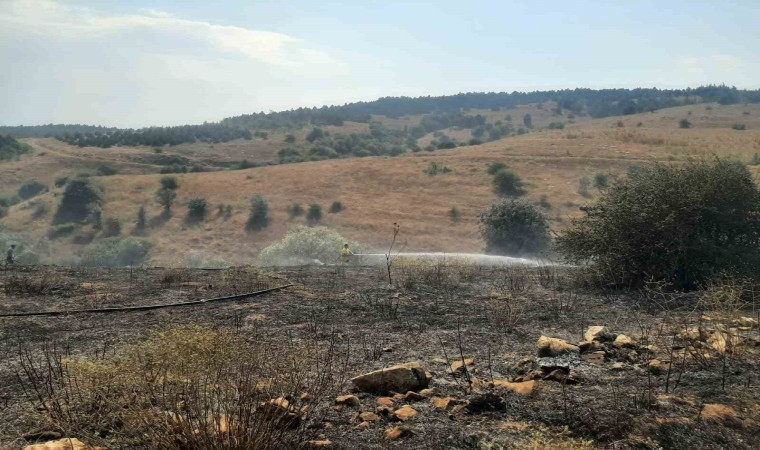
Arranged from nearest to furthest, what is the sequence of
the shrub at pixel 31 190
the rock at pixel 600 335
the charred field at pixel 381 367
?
1. the charred field at pixel 381 367
2. the rock at pixel 600 335
3. the shrub at pixel 31 190

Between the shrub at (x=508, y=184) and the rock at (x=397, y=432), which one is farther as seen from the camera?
the shrub at (x=508, y=184)

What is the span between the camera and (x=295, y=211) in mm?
40188

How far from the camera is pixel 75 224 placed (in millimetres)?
40281

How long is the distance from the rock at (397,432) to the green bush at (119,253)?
1153 inches

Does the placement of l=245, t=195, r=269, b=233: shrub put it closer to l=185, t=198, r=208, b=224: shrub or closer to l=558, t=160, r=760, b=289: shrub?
l=185, t=198, r=208, b=224: shrub

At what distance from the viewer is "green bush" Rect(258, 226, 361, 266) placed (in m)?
24.7

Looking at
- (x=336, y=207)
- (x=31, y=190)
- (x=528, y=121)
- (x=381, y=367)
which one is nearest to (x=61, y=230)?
(x=336, y=207)

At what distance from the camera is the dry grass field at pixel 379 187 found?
35.5 meters

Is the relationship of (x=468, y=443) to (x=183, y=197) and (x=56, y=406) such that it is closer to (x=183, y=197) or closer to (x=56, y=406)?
(x=56, y=406)

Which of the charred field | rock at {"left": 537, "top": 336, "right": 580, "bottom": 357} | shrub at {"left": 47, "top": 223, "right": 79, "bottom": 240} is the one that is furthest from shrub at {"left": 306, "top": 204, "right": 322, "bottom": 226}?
rock at {"left": 537, "top": 336, "right": 580, "bottom": 357}

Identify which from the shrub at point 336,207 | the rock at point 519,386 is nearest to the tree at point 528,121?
the shrub at point 336,207

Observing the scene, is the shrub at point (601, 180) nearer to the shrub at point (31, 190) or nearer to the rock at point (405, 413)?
the rock at point (405, 413)

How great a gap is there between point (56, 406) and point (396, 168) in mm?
45881

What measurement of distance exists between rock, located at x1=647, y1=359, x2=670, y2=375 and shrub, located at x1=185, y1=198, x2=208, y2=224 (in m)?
36.8
